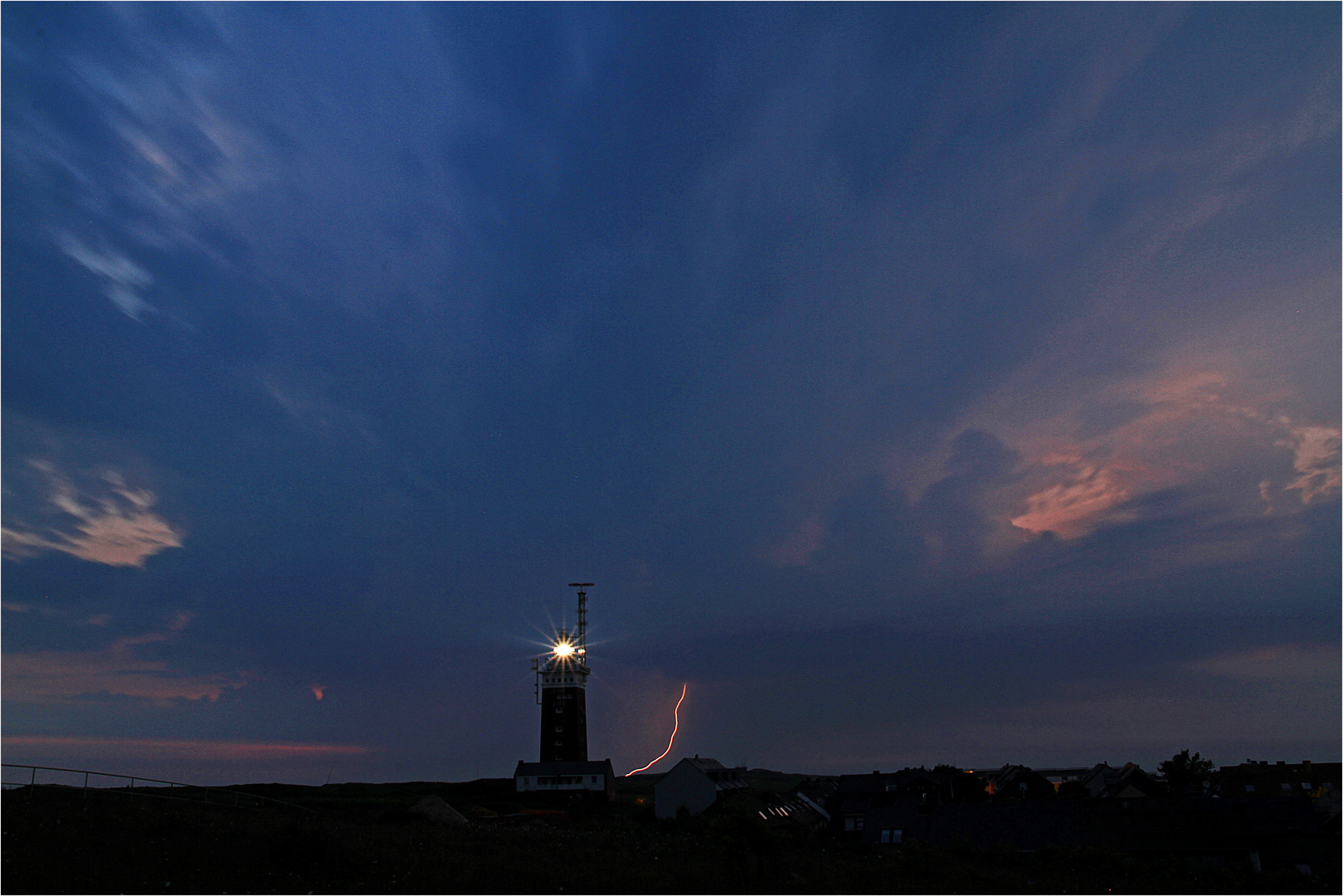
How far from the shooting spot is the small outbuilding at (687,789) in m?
80.4

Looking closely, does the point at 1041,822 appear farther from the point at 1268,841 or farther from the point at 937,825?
the point at 1268,841

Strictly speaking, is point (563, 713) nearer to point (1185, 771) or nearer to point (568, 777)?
point (568, 777)

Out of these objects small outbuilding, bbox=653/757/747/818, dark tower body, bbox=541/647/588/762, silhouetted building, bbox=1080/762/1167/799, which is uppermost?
dark tower body, bbox=541/647/588/762

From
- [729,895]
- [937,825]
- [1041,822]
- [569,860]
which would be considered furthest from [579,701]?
[729,895]

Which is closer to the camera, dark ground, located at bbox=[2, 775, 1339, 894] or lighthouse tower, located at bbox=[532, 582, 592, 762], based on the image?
dark ground, located at bbox=[2, 775, 1339, 894]

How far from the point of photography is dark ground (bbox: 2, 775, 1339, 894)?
91.5 ft

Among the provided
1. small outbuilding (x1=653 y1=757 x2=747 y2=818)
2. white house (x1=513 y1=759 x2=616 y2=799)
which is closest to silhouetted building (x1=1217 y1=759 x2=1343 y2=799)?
small outbuilding (x1=653 y1=757 x2=747 y2=818)

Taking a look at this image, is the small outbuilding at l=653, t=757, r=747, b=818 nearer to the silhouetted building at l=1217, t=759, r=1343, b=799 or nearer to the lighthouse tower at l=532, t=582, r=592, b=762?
the lighthouse tower at l=532, t=582, r=592, b=762

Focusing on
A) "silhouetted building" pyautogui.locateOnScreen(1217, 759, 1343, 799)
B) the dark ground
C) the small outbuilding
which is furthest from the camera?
"silhouetted building" pyautogui.locateOnScreen(1217, 759, 1343, 799)

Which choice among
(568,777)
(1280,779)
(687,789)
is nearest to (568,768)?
(568,777)

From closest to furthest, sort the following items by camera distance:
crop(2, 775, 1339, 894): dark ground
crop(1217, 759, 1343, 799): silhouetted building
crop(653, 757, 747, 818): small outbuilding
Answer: crop(2, 775, 1339, 894): dark ground → crop(653, 757, 747, 818): small outbuilding → crop(1217, 759, 1343, 799): silhouetted building

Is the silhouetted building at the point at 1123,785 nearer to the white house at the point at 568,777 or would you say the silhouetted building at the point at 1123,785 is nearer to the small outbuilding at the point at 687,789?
the small outbuilding at the point at 687,789

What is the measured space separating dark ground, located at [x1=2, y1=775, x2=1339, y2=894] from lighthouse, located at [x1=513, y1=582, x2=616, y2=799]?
42.3m

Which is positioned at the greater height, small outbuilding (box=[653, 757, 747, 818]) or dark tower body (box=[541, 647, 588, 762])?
dark tower body (box=[541, 647, 588, 762])
